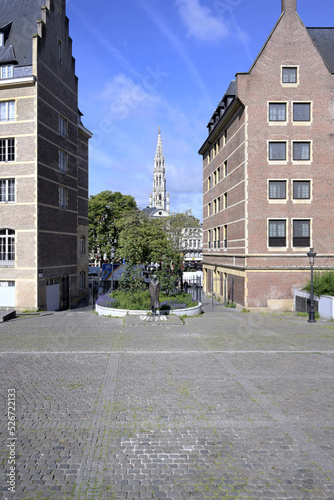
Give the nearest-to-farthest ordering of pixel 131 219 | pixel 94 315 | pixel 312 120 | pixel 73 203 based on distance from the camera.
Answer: pixel 94 315 < pixel 312 120 < pixel 73 203 < pixel 131 219

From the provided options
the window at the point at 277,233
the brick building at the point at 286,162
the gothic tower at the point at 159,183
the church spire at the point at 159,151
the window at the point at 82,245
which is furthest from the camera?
the church spire at the point at 159,151

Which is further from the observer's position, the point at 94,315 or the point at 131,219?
the point at 131,219

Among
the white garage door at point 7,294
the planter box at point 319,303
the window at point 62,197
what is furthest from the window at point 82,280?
the planter box at point 319,303

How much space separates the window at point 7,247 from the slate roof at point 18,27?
38.8ft

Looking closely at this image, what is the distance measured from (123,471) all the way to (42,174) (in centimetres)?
2502

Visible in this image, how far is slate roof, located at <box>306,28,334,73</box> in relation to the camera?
28.3 meters

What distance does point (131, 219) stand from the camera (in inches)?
2060

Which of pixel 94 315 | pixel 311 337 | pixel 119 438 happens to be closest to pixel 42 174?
pixel 94 315

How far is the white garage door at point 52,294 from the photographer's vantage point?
28.8 m

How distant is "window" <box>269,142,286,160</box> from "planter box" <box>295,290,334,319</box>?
9.09m

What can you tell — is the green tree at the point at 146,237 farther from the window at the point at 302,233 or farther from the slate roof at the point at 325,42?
the slate roof at the point at 325,42

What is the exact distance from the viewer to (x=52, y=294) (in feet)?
96.8

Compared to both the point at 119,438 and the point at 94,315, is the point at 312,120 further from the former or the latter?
the point at 119,438

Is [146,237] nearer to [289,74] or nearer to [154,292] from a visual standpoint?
[289,74]
